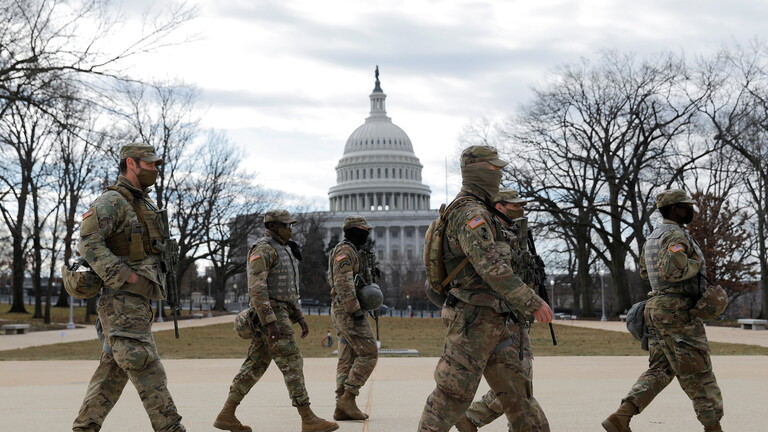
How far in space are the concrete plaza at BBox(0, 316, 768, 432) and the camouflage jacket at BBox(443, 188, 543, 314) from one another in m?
2.50

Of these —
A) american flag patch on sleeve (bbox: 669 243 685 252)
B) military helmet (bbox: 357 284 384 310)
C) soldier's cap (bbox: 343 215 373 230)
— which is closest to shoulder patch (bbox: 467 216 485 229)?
american flag patch on sleeve (bbox: 669 243 685 252)

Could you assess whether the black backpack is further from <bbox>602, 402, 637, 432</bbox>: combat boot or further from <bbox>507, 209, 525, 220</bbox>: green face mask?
<bbox>507, 209, 525, 220</bbox>: green face mask

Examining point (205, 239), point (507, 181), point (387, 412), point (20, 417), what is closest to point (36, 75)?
point (20, 417)

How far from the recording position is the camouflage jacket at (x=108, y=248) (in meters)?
5.54

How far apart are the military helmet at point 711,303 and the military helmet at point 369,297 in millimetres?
3075

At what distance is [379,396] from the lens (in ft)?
32.3

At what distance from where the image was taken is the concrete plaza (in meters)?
7.70

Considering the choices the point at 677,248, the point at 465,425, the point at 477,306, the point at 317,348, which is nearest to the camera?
the point at 477,306

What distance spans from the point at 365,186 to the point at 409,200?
8.59 m

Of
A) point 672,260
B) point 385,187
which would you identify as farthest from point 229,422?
point 385,187

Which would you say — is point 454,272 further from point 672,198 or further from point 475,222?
point 672,198

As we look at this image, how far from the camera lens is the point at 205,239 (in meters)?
48.5

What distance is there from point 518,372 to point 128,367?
238 cm

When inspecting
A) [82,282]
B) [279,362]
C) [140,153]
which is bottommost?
[279,362]
